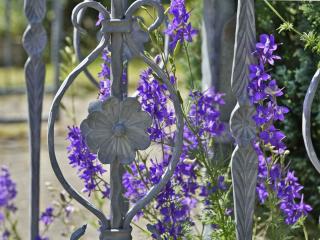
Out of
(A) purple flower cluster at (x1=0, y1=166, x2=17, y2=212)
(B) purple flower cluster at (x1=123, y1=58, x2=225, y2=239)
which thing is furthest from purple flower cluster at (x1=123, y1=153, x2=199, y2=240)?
(A) purple flower cluster at (x1=0, y1=166, x2=17, y2=212)

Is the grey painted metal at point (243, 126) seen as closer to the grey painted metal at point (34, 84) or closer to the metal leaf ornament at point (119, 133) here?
the metal leaf ornament at point (119, 133)

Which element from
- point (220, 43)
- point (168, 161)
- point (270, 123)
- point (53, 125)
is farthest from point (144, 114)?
point (220, 43)

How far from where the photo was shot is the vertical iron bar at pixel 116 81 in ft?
6.36

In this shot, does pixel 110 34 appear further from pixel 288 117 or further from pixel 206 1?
pixel 288 117

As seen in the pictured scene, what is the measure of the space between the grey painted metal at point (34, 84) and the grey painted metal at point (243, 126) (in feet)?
2.92

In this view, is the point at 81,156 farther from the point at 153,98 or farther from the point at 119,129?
the point at 119,129

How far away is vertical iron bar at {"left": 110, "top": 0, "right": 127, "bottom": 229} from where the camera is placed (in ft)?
6.36

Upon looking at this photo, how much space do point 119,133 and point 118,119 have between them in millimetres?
Result: 39

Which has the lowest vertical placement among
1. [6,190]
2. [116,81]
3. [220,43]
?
[6,190]

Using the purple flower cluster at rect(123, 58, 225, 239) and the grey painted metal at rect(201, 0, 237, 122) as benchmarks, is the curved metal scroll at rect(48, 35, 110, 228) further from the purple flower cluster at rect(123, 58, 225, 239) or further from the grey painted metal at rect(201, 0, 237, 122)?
the grey painted metal at rect(201, 0, 237, 122)

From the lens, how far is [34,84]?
8.48 ft

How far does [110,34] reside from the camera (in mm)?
1942

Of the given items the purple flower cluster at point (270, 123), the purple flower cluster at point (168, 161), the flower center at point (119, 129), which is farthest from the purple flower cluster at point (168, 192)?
the flower center at point (119, 129)

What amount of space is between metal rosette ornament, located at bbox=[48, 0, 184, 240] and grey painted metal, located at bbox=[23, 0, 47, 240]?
2.01ft
